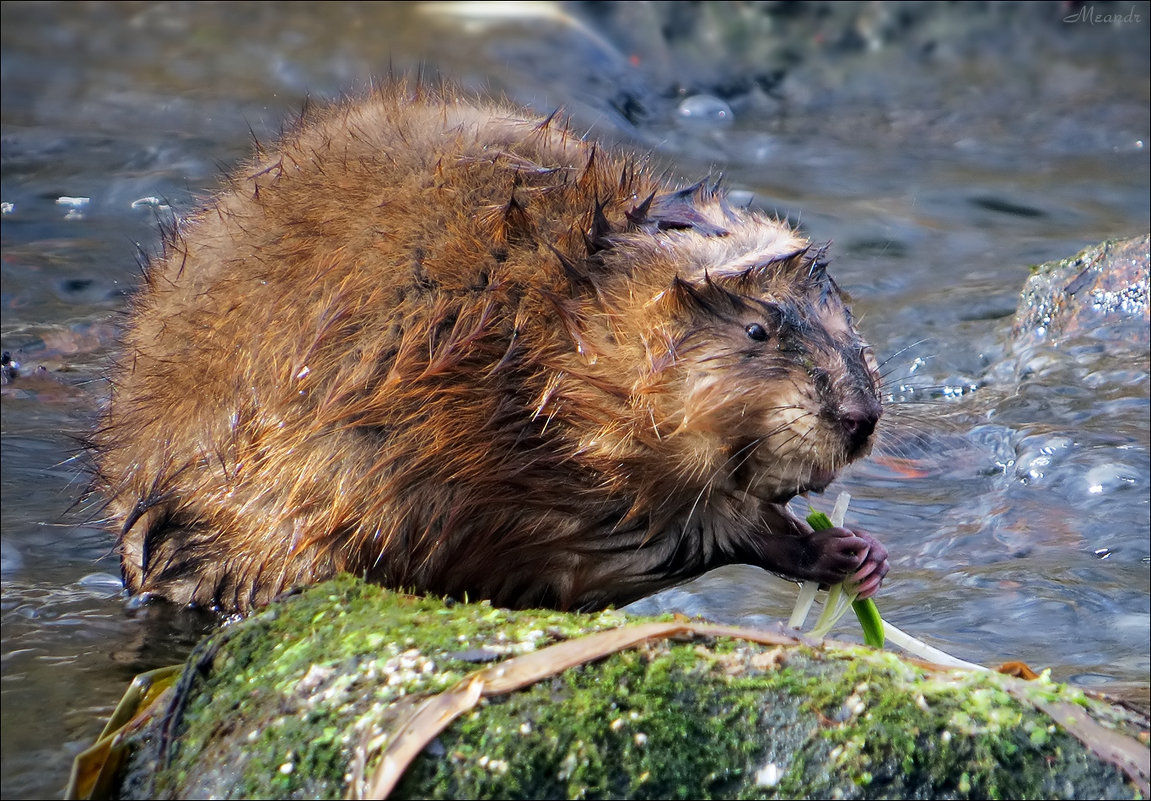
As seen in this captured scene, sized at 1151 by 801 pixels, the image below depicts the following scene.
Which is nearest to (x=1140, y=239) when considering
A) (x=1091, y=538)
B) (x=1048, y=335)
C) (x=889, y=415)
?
(x=1048, y=335)

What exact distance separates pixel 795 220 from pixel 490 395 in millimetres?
4802

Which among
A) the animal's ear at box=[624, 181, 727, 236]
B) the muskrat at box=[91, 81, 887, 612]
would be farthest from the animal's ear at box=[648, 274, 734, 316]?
the animal's ear at box=[624, 181, 727, 236]

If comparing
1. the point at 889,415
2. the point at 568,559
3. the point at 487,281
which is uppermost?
the point at 487,281

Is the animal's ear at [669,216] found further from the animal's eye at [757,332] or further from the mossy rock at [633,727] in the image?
the mossy rock at [633,727]

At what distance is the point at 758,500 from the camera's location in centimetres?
373

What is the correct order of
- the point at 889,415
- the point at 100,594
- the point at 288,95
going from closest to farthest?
the point at 889,415 < the point at 100,594 < the point at 288,95

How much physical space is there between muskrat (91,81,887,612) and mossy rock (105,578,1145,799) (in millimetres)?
798

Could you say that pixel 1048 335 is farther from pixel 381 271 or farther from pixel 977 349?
pixel 381 271

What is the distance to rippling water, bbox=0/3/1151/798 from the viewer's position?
4.30 meters

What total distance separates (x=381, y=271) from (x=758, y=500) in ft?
3.78

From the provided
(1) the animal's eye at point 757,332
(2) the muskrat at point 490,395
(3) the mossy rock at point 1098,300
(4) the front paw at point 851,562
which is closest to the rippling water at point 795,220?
(3) the mossy rock at point 1098,300

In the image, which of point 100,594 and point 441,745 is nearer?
point 441,745

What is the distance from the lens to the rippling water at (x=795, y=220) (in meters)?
4.30

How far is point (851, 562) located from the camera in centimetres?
366
